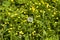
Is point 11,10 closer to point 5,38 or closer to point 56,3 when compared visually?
point 5,38

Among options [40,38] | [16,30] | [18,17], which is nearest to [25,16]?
[18,17]

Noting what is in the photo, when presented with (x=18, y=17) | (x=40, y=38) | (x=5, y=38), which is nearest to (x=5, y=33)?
(x=5, y=38)

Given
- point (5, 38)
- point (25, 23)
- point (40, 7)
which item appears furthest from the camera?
point (40, 7)

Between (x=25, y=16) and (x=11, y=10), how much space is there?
13.5 inches

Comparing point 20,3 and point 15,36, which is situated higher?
point 20,3

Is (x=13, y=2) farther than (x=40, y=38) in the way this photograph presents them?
Yes

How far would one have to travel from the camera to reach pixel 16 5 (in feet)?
12.8

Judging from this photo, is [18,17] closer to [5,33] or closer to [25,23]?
[25,23]

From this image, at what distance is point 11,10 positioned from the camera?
3.72 m

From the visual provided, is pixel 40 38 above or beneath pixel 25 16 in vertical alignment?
beneath

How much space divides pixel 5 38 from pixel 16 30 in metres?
0.28

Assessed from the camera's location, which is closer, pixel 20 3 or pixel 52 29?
pixel 52 29

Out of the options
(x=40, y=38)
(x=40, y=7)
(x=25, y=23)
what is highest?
(x=40, y=7)

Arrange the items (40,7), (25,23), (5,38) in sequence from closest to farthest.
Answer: (5,38), (25,23), (40,7)
